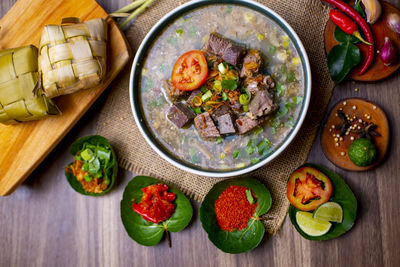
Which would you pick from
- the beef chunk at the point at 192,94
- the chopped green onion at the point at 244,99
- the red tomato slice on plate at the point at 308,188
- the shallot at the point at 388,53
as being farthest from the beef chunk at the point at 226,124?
the shallot at the point at 388,53

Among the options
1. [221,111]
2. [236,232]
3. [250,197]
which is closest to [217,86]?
[221,111]

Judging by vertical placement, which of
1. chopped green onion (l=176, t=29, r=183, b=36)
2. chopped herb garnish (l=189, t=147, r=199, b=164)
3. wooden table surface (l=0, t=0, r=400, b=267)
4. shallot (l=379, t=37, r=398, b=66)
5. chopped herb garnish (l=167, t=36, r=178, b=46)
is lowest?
wooden table surface (l=0, t=0, r=400, b=267)

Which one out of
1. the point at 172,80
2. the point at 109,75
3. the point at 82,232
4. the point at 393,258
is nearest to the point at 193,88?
the point at 172,80

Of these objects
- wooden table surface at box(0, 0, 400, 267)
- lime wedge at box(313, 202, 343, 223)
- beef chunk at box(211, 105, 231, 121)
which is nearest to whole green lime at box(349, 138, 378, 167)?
wooden table surface at box(0, 0, 400, 267)

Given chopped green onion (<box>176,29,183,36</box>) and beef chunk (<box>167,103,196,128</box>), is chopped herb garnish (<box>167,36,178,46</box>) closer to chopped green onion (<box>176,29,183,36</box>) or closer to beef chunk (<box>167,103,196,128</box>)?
chopped green onion (<box>176,29,183,36</box>)

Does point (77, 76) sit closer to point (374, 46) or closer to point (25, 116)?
point (25, 116)

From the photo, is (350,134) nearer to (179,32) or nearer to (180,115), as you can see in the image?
(180,115)
